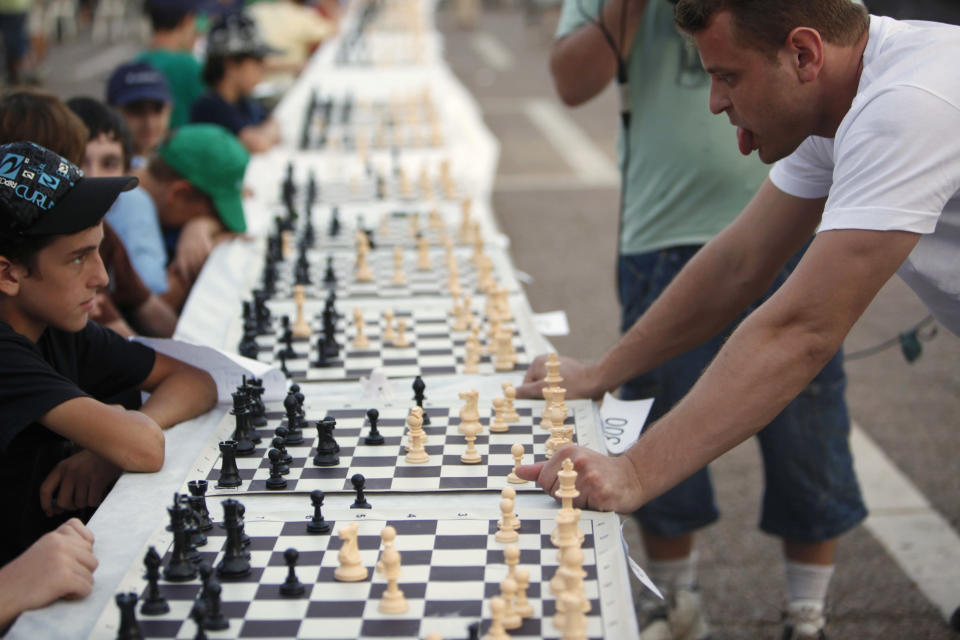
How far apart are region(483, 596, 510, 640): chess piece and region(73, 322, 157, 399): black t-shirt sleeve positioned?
4.52ft

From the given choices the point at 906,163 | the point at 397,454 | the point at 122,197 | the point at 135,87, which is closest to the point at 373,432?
the point at 397,454

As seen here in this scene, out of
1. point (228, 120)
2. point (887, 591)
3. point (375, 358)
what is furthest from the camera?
point (228, 120)

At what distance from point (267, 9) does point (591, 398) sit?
26.5 feet

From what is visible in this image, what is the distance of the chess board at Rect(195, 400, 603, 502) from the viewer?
2271mm

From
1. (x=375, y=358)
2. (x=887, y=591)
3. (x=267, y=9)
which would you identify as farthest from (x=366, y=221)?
(x=267, y=9)

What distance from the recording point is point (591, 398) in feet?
8.91

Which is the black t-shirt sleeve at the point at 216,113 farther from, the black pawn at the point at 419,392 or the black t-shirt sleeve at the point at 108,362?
the black pawn at the point at 419,392

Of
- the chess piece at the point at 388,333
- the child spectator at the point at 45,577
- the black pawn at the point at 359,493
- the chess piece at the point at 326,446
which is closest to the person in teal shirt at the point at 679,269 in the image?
the chess piece at the point at 388,333

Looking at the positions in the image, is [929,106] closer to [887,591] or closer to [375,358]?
[375,358]

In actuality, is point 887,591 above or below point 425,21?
above

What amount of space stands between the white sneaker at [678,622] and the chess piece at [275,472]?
157 cm

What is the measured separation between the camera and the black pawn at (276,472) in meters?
2.25

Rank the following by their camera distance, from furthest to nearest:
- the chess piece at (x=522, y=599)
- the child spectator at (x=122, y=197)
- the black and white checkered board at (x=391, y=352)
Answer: the child spectator at (x=122, y=197), the black and white checkered board at (x=391, y=352), the chess piece at (x=522, y=599)

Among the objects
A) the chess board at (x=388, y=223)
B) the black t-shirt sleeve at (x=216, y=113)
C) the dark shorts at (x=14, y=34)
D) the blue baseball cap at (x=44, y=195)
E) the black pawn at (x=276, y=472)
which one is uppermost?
the blue baseball cap at (x=44, y=195)
